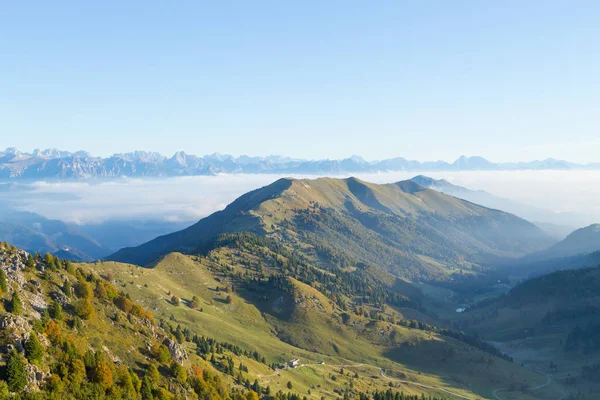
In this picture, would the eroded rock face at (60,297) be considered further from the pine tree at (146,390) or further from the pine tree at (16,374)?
the pine tree at (16,374)

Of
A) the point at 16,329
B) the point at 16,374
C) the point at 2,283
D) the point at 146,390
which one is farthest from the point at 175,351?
the point at 16,374

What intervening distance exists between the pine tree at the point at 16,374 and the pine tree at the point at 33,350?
3563mm

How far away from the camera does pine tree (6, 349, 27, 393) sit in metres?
72.8

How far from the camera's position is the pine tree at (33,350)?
79.9 m

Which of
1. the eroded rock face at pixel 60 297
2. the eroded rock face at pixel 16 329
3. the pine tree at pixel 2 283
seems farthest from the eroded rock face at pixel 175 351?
the pine tree at pixel 2 283

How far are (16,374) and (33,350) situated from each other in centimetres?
726

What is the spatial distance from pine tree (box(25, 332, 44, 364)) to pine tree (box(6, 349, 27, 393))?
11.7ft

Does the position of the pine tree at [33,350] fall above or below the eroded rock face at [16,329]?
below

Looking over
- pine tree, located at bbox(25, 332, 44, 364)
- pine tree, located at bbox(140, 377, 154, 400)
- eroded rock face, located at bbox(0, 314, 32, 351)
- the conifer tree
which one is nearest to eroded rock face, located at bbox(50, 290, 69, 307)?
the conifer tree

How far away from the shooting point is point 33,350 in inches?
3177

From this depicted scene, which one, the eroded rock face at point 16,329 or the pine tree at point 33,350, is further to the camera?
the eroded rock face at point 16,329

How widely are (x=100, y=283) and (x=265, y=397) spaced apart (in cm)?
6823

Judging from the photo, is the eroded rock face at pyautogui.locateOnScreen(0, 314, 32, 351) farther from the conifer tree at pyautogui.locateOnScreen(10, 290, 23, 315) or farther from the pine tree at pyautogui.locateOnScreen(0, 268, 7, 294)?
the pine tree at pyautogui.locateOnScreen(0, 268, 7, 294)

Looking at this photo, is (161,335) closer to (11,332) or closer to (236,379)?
(236,379)
